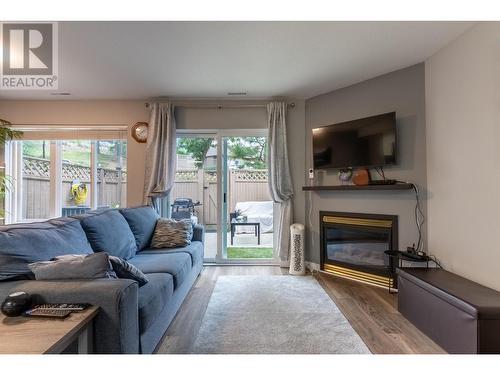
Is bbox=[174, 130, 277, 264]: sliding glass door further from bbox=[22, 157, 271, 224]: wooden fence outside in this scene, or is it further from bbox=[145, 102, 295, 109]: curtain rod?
bbox=[145, 102, 295, 109]: curtain rod

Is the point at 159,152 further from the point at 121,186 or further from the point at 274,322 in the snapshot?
the point at 274,322

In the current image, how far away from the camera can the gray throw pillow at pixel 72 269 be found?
53.8 inches

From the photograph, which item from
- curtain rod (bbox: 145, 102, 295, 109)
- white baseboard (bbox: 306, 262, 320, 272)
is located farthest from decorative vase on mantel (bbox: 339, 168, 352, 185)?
curtain rod (bbox: 145, 102, 295, 109)

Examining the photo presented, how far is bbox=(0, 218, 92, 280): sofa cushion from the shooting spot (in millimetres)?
1408

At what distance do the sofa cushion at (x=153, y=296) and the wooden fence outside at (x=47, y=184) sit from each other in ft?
7.80

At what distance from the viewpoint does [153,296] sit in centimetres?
164

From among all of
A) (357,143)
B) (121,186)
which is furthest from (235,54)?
(121,186)

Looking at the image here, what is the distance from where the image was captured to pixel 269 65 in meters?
2.75

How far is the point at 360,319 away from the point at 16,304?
233cm

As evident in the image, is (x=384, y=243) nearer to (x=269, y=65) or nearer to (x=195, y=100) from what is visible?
(x=269, y=65)

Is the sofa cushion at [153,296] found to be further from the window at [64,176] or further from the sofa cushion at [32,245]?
the window at [64,176]

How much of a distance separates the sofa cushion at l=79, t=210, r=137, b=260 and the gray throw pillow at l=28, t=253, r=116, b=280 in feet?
2.18

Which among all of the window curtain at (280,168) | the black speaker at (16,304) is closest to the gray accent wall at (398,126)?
the window curtain at (280,168)
